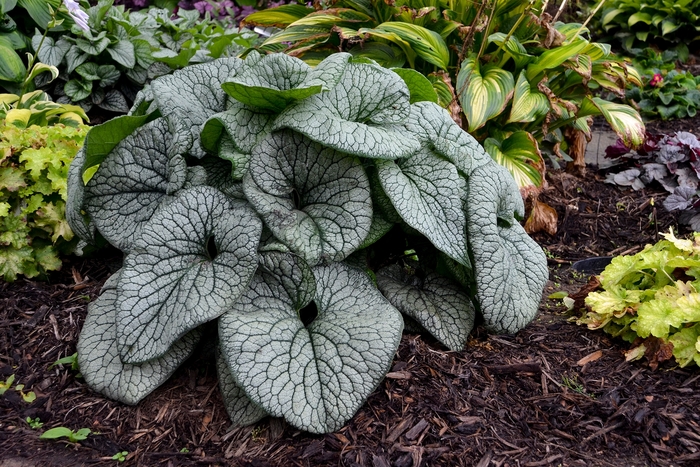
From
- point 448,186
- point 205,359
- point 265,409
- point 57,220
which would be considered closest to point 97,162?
point 57,220

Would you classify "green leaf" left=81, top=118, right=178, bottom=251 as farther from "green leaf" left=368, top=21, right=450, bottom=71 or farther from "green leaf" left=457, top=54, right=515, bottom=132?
"green leaf" left=457, top=54, right=515, bottom=132

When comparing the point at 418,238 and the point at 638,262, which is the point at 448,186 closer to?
the point at 418,238

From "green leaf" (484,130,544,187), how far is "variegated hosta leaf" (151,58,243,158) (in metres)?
1.98

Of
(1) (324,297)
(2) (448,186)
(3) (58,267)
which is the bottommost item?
(3) (58,267)

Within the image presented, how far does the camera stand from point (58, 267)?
314 centimetres

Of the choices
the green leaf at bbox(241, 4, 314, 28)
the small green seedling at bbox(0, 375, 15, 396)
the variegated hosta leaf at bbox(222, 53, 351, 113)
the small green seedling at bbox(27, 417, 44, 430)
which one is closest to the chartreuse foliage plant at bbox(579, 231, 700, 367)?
the variegated hosta leaf at bbox(222, 53, 351, 113)

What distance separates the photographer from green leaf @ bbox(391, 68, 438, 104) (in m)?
2.76

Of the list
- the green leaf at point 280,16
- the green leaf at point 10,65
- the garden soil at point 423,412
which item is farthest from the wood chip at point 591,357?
the green leaf at point 10,65

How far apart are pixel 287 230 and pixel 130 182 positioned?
2.38ft

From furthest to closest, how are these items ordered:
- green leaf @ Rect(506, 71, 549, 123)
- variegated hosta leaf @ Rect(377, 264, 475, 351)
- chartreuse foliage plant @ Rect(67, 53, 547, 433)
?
1. green leaf @ Rect(506, 71, 549, 123)
2. variegated hosta leaf @ Rect(377, 264, 475, 351)
3. chartreuse foliage plant @ Rect(67, 53, 547, 433)

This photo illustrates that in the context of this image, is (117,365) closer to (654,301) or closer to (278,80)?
(278,80)

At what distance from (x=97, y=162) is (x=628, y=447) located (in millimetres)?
2268

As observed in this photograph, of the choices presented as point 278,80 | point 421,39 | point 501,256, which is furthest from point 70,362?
point 421,39

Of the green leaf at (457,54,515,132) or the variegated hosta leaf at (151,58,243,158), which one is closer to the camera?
the variegated hosta leaf at (151,58,243,158)
